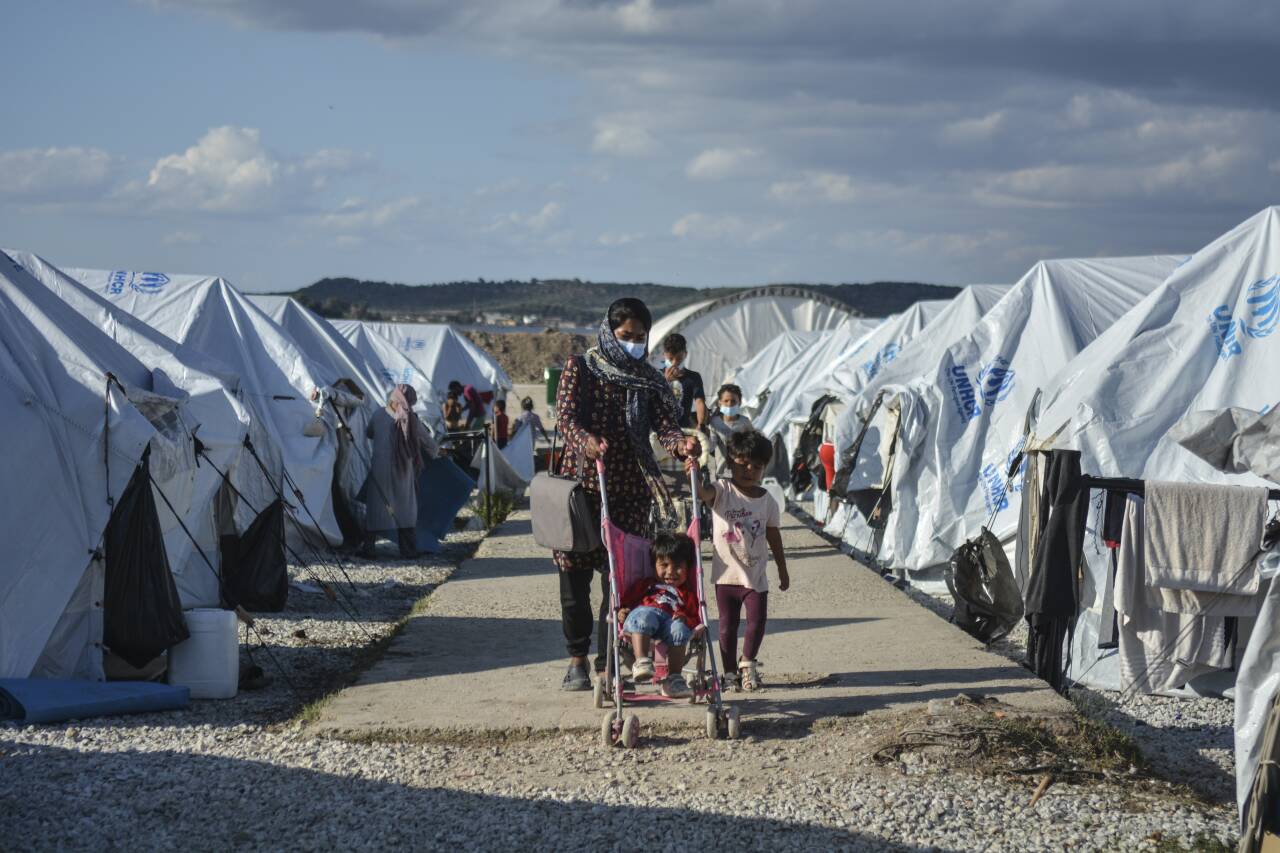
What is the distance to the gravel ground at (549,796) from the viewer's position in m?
5.30

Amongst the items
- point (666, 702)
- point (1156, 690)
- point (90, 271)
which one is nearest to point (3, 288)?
point (666, 702)

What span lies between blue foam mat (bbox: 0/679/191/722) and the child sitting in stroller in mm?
2606

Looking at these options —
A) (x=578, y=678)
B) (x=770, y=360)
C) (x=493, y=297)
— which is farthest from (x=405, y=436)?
(x=493, y=297)

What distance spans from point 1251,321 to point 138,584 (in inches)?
278

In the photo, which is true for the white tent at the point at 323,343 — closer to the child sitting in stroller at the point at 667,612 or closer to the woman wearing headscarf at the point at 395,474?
the woman wearing headscarf at the point at 395,474

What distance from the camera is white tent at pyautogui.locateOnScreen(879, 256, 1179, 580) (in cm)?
1216

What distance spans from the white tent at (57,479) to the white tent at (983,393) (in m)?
6.83

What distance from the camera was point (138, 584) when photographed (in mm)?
7805

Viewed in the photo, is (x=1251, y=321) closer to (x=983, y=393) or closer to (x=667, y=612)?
(x=983, y=393)

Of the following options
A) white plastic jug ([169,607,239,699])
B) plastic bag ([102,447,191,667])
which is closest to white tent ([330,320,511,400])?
plastic bag ([102,447,191,667])

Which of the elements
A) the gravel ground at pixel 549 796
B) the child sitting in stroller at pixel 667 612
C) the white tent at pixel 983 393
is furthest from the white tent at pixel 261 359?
the child sitting in stroller at pixel 667 612

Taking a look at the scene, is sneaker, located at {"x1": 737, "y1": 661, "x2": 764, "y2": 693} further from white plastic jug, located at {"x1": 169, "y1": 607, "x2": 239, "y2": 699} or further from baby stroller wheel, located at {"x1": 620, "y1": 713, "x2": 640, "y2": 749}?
white plastic jug, located at {"x1": 169, "y1": 607, "x2": 239, "y2": 699}

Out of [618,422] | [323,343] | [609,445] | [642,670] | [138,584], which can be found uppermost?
[323,343]

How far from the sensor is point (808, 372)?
2584 centimetres
